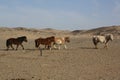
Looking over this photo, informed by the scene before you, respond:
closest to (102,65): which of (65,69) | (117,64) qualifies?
(117,64)

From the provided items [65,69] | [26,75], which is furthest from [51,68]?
[26,75]

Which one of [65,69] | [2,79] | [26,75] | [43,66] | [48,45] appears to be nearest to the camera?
[2,79]

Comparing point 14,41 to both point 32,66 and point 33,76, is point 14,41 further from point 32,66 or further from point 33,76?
point 33,76

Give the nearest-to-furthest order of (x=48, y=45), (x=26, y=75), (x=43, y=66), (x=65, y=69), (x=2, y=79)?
(x=2, y=79)
(x=26, y=75)
(x=65, y=69)
(x=43, y=66)
(x=48, y=45)

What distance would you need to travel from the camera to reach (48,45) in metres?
30.0

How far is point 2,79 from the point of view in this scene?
14742 millimetres

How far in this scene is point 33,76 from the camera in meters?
15.5

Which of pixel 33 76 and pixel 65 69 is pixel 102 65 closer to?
pixel 65 69

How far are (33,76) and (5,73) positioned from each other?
1741 millimetres

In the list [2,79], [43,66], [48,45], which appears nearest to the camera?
[2,79]

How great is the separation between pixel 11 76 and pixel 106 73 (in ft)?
14.3

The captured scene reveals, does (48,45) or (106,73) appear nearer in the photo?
(106,73)

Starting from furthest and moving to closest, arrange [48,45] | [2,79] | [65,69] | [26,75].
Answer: [48,45]
[65,69]
[26,75]
[2,79]

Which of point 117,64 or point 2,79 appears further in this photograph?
point 117,64
